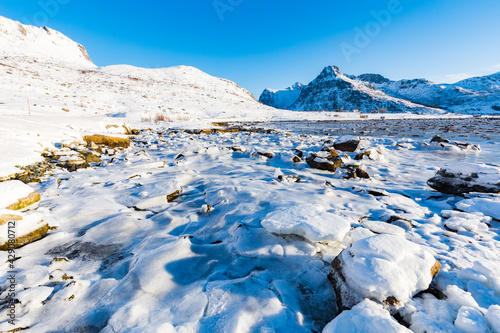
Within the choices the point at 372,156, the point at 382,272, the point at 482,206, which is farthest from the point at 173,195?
the point at 372,156

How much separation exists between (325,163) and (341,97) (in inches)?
5730

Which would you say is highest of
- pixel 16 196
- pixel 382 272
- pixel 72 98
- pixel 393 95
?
pixel 393 95

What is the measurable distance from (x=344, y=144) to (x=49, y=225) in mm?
7183

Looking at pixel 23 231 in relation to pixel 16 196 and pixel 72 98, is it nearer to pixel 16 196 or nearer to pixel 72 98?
pixel 16 196

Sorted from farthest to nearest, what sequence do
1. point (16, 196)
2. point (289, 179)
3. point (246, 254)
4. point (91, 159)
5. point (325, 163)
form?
point (91, 159)
point (325, 163)
point (289, 179)
point (16, 196)
point (246, 254)

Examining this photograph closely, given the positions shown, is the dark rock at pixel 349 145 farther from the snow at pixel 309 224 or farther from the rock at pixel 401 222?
the snow at pixel 309 224

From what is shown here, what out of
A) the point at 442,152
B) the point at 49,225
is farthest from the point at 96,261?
the point at 442,152

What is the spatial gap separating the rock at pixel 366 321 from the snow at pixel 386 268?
11 cm

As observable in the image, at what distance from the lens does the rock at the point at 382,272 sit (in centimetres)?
124

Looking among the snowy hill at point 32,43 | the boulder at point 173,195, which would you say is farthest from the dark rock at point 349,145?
the snowy hill at point 32,43

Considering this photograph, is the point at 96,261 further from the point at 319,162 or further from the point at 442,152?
the point at 442,152

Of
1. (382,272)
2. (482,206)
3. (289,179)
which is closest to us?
(382,272)

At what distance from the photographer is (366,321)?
1.06 meters

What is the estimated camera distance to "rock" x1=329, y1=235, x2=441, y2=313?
124 cm
